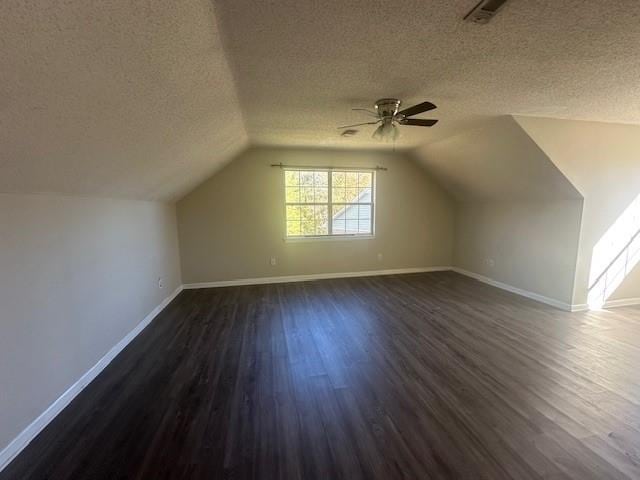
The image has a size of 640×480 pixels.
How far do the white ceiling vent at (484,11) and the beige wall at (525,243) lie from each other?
3.17 metres

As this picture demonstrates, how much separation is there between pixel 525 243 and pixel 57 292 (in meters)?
5.30

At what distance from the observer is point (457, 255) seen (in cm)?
560

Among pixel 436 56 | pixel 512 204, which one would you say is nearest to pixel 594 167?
pixel 512 204

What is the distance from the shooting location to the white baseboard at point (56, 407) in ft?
4.95

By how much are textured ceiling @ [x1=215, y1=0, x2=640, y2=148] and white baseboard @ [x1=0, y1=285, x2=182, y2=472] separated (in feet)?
8.18

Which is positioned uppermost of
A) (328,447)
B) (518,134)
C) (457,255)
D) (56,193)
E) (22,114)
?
(518,134)

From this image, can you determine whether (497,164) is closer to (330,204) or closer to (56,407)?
(330,204)

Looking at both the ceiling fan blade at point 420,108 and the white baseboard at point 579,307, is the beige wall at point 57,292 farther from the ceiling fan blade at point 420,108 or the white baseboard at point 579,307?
the white baseboard at point 579,307

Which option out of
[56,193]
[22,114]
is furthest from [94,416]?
[22,114]

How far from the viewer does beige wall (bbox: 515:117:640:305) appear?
3.09 m

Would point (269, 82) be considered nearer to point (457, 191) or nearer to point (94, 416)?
point (94, 416)

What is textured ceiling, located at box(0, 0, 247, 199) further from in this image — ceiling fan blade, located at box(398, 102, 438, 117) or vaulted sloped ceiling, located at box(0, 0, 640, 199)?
ceiling fan blade, located at box(398, 102, 438, 117)

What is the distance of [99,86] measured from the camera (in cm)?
126

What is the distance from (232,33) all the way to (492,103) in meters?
2.32
